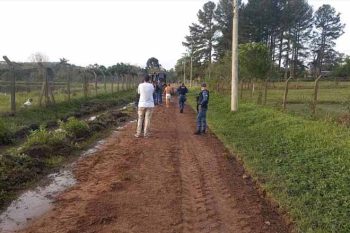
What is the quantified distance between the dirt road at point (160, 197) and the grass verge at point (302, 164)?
36 cm

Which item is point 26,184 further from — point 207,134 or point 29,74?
point 29,74

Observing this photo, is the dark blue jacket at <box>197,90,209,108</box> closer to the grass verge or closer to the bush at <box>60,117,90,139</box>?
the grass verge

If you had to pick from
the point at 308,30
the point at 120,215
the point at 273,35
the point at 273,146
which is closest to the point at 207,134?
the point at 273,146

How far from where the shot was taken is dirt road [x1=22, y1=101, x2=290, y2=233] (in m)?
5.55

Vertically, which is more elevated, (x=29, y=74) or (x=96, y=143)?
(x=29, y=74)

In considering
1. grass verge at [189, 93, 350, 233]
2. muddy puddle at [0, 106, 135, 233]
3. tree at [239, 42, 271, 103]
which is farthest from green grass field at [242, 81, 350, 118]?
muddy puddle at [0, 106, 135, 233]

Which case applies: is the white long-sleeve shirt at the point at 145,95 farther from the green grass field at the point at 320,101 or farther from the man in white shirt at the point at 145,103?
the green grass field at the point at 320,101

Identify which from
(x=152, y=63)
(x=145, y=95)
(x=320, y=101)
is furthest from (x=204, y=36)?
(x=145, y=95)

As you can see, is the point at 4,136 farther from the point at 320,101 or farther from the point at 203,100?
the point at 320,101

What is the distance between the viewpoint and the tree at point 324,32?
7706 centimetres

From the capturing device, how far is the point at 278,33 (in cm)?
6950

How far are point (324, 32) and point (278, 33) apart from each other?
1340 centimetres

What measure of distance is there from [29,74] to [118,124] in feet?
30.1

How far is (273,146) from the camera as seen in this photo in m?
10.7
